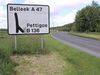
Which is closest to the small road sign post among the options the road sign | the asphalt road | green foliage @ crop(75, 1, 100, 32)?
the road sign

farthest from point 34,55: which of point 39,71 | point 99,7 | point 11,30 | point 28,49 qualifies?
point 99,7

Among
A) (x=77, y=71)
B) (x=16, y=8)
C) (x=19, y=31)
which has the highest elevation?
(x=16, y=8)

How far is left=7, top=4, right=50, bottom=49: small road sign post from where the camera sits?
12.5 meters

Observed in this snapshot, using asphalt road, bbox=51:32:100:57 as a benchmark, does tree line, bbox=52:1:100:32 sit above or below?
above

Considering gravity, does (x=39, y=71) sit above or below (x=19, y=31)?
below

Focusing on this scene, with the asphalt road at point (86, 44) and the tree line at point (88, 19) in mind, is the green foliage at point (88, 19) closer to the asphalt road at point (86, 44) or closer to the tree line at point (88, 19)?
the tree line at point (88, 19)

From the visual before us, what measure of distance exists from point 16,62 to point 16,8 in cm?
314

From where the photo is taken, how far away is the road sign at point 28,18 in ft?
41.2

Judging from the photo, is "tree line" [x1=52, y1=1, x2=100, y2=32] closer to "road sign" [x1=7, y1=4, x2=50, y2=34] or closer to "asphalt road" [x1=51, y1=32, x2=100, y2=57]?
"asphalt road" [x1=51, y1=32, x2=100, y2=57]

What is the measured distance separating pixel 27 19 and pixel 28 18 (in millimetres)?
63

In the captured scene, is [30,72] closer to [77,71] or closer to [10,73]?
[10,73]

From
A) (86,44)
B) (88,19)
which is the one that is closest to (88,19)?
(88,19)

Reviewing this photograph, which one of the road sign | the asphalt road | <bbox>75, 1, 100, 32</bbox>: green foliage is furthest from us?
<bbox>75, 1, 100, 32</bbox>: green foliage

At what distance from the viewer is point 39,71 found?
9.16 meters
